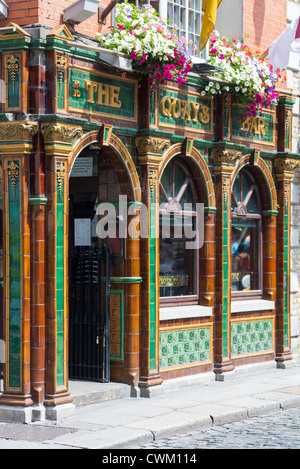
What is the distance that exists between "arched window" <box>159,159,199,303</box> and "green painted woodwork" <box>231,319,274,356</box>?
45.4 inches

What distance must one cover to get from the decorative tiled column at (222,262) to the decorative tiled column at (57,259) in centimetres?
358

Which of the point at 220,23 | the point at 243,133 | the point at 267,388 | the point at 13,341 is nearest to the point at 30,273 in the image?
the point at 13,341

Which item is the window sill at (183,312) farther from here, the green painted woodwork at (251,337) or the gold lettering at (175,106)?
the gold lettering at (175,106)

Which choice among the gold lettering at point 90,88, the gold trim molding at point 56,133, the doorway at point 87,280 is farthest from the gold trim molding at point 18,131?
the doorway at point 87,280

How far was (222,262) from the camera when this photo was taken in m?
13.7

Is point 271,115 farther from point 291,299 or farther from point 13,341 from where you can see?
point 13,341

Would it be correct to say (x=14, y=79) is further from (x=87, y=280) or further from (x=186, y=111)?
(x=186, y=111)

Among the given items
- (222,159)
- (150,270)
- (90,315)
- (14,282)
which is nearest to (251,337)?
(222,159)

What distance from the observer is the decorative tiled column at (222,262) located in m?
13.7

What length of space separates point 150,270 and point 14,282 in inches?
91.7

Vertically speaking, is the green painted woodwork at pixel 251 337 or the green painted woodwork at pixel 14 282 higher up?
the green painted woodwork at pixel 14 282

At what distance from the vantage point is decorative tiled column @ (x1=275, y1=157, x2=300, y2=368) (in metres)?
15.2

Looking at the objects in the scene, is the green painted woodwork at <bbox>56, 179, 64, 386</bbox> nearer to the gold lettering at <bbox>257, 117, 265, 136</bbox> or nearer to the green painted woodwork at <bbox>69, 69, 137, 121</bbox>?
the green painted woodwork at <bbox>69, 69, 137, 121</bbox>

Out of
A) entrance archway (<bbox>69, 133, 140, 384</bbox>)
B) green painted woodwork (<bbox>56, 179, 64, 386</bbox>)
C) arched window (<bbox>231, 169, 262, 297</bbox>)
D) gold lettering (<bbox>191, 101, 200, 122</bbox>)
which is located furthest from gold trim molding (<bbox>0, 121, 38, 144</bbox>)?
arched window (<bbox>231, 169, 262, 297</bbox>)
